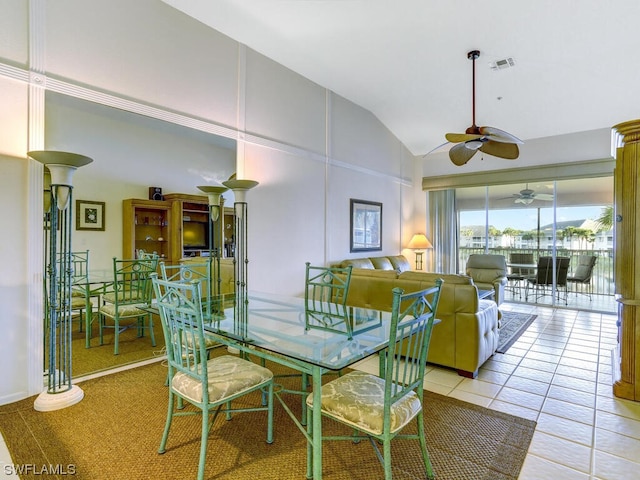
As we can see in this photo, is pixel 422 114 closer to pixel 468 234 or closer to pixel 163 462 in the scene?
pixel 468 234

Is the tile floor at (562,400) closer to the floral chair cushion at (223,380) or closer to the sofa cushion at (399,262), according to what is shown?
the floral chair cushion at (223,380)

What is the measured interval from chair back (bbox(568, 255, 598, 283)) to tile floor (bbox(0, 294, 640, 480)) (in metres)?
1.68

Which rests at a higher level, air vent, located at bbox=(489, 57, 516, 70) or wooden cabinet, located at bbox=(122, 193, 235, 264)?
air vent, located at bbox=(489, 57, 516, 70)

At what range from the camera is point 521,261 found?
6.67m

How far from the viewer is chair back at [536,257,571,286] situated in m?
6.09

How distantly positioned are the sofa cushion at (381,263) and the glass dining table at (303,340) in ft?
10.3

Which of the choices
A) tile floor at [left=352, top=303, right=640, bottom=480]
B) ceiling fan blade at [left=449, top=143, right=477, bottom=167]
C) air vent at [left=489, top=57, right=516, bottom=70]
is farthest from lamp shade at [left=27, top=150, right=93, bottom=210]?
air vent at [left=489, top=57, right=516, bottom=70]

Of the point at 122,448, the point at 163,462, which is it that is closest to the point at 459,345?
the point at 163,462

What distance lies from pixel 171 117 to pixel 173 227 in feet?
3.65

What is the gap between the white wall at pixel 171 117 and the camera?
2516 millimetres

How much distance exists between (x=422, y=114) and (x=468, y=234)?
9.31 ft

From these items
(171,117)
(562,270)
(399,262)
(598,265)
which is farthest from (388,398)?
(598,265)

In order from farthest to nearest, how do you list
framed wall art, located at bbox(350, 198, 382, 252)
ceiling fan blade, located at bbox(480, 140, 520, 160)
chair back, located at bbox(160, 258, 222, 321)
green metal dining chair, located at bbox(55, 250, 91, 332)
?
framed wall art, located at bbox(350, 198, 382, 252), ceiling fan blade, located at bbox(480, 140, 520, 160), green metal dining chair, located at bbox(55, 250, 91, 332), chair back, located at bbox(160, 258, 222, 321)

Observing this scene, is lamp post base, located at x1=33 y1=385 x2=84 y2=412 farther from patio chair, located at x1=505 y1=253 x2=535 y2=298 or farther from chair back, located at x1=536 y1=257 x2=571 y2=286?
chair back, located at x1=536 y1=257 x2=571 y2=286
